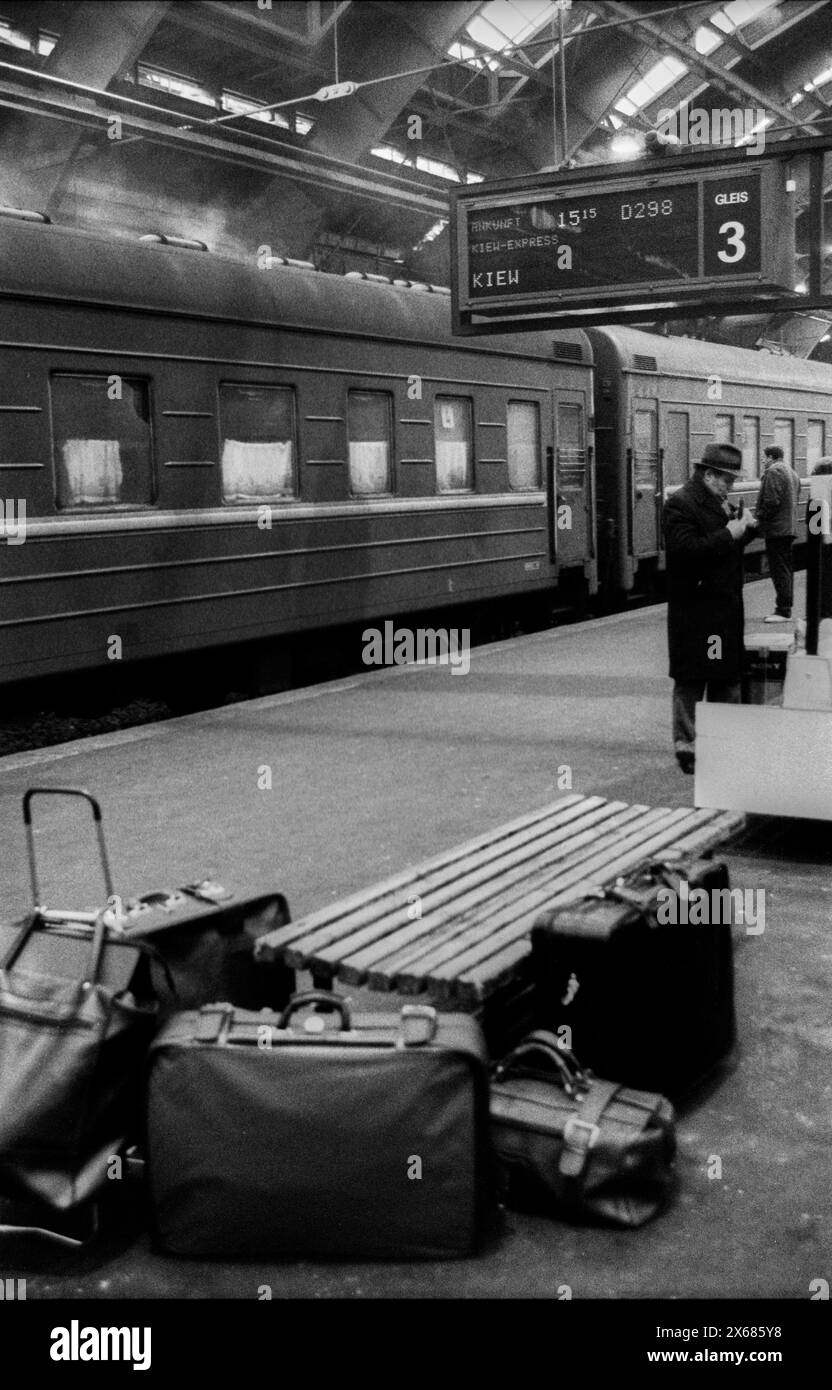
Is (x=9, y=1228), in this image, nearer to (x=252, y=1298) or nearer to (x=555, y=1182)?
(x=252, y=1298)

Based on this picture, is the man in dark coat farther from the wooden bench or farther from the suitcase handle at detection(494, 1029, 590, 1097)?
the suitcase handle at detection(494, 1029, 590, 1097)

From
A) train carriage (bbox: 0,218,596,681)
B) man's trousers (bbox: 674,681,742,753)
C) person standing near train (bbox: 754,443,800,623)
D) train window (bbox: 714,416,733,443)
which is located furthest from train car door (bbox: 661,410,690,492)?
man's trousers (bbox: 674,681,742,753)

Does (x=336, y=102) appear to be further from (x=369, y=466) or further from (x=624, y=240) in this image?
(x=624, y=240)

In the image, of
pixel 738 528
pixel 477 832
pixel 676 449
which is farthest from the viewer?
pixel 676 449

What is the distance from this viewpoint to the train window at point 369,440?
37.6ft

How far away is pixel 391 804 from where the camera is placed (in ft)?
22.8

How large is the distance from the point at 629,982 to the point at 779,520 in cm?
1048

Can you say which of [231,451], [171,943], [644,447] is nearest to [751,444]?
[644,447]

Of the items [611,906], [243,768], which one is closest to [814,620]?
[243,768]

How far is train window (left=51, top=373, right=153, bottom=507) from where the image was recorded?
8844mm

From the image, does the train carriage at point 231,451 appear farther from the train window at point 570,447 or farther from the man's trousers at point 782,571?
the man's trousers at point 782,571

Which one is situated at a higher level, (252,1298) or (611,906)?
(611,906)

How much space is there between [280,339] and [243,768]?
4100 mm

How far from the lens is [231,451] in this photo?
400 inches
